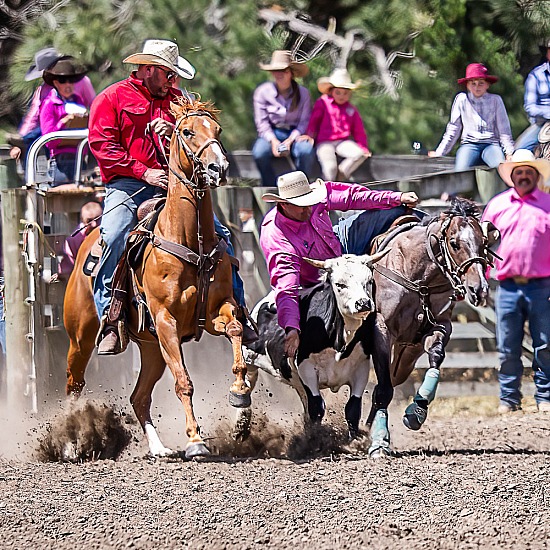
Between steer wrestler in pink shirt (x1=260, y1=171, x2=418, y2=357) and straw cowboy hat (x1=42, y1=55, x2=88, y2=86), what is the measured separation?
3.34 meters

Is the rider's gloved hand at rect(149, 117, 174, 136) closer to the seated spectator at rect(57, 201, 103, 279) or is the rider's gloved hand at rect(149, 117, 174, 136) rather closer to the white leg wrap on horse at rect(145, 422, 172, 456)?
the white leg wrap on horse at rect(145, 422, 172, 456)

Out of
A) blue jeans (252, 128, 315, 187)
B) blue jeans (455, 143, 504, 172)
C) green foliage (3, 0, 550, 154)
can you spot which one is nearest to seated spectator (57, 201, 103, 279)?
blue jeans (252, 128, 315, 187)

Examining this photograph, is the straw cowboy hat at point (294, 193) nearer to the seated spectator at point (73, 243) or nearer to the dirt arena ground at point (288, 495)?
the dirt arena ground at point (288, 495)

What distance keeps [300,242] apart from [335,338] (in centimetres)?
70

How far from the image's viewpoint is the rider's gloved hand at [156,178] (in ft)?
26.4

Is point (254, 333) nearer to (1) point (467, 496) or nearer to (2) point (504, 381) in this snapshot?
(1) point (467, 496)

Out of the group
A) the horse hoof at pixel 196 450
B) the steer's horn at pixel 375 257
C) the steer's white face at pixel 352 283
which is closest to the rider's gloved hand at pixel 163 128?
the steer's white face at pixel 352 283

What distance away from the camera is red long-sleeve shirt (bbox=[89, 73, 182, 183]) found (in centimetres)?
810

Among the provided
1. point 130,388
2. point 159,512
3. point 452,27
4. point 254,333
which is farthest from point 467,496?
point 452,27

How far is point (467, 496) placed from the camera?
636 centimetres

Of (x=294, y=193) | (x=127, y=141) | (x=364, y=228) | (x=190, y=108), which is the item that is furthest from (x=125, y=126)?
(x=364, y=228)

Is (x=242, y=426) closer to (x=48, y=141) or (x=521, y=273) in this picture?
(x=521, y=273)

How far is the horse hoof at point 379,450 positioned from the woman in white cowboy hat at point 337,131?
3.79 meters

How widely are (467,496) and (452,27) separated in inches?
331
